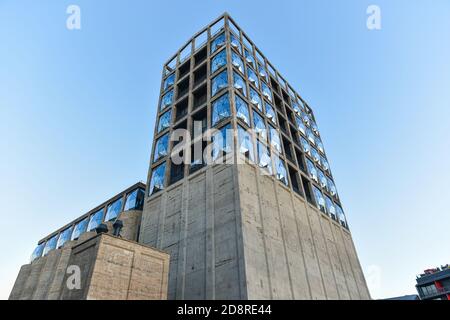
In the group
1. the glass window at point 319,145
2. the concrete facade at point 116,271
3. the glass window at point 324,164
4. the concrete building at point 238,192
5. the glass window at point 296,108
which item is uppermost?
the glass window at point 296,108

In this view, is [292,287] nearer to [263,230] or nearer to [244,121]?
[263,230]

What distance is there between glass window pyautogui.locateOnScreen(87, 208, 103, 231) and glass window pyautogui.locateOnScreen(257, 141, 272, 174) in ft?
73.9

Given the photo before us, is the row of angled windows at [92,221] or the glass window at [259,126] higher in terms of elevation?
the glass window at [259,126]

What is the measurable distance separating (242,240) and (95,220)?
2620 centimetres

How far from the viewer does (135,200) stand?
3198cm

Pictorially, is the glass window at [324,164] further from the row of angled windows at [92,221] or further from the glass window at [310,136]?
the row of angled windows at [92,221]

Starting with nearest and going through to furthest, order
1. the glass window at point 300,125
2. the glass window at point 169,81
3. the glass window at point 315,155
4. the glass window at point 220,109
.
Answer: the glass window at point 220,109
the glass window at point 169,81
the glass window at point 315,155
the glass window at point 300,125

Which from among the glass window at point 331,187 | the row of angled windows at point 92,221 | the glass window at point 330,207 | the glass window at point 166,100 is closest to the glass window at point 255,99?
the glass window at point 166,100

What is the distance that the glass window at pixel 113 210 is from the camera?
3353cm

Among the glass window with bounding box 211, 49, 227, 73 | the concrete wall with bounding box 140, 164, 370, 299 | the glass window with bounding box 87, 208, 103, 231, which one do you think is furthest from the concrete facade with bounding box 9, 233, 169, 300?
the glass window with bounding box 211, 49, 227, 73

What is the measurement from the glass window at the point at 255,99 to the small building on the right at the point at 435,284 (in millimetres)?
55295

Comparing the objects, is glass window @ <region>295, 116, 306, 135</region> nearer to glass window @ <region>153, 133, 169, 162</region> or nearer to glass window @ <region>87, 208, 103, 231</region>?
glass window @ <region>153, 133, 169, 162</region>

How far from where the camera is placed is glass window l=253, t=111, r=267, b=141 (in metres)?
27.0

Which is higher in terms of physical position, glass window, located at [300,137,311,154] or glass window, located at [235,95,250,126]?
glass window, located at [300,137,311,154]
